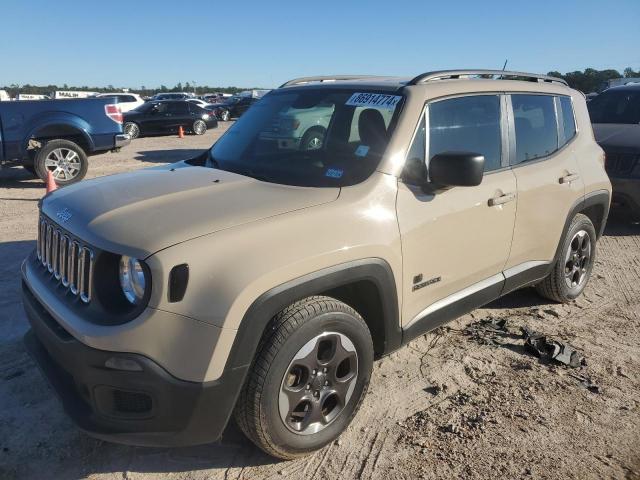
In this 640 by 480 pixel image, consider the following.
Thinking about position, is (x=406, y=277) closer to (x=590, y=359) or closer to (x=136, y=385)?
(x=136, y=385)

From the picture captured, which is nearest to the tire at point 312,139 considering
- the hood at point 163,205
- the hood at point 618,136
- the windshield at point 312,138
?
the windshield at point 312,138

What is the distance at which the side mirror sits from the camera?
116 inches

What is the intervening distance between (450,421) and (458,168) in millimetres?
1446

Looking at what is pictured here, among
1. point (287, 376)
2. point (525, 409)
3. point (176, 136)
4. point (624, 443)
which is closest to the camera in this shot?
point (287, 376)

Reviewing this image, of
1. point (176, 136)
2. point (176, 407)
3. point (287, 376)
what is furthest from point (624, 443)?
point (176, 136)

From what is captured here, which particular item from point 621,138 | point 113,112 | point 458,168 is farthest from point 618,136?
point 113,112

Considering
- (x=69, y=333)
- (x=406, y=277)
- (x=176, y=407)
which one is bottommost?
(x=176, y=407)

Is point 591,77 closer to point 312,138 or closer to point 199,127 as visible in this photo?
point 199,127

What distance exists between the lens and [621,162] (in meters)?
7.05

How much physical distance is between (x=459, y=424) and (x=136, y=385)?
1.83m

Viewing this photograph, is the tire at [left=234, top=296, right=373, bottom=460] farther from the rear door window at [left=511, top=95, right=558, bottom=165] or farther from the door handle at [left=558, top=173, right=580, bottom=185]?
the door handle at [left=558, top=173, right=580, bottom=185]

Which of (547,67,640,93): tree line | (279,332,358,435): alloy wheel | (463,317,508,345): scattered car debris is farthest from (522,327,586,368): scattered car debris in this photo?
(547,67,640,93): tree line

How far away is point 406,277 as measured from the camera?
3.02 m

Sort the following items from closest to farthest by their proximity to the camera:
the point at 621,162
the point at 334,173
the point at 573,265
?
1. the point at 334,173
2. the point at 573,265
3. the point at 621,162
